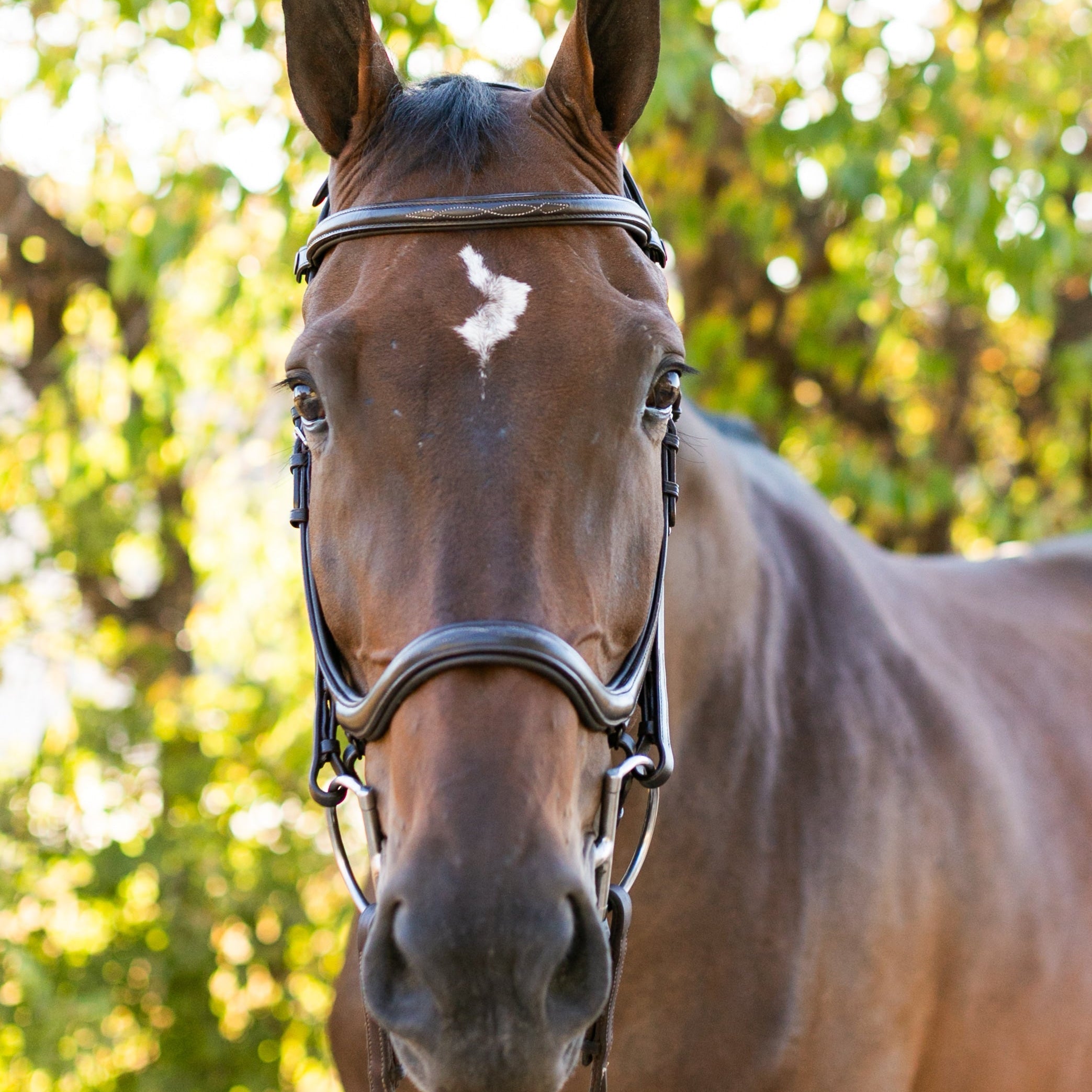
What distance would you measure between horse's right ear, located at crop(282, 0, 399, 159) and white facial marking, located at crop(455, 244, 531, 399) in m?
0.43

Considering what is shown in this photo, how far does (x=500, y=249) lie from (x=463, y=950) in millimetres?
960

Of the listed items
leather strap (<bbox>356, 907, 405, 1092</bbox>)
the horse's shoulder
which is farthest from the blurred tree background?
leather strap (<bbox>356, 907, 405, 1092</bbox>)

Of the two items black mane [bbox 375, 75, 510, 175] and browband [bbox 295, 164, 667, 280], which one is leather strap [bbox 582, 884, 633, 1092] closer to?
browband [bbox 295, 164, 667, 280]

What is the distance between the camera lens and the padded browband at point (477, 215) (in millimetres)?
1671

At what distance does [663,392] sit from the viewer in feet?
5.66

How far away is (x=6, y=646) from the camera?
4.47 metres

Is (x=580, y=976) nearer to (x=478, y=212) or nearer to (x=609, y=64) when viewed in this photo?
(x=478, y=212)

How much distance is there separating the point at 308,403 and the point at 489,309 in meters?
0.32

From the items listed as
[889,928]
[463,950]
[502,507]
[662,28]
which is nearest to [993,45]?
[662,28]

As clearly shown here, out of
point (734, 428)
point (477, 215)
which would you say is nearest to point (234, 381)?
point (734, 428)

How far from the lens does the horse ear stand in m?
1.87

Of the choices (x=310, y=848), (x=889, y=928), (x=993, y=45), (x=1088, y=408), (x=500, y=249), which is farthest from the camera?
(x=1088, y=408)

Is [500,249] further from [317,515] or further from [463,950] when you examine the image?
[463,950]

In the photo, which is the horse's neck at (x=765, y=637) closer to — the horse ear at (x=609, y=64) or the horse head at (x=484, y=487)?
the horse head at (x=484, y=487)
